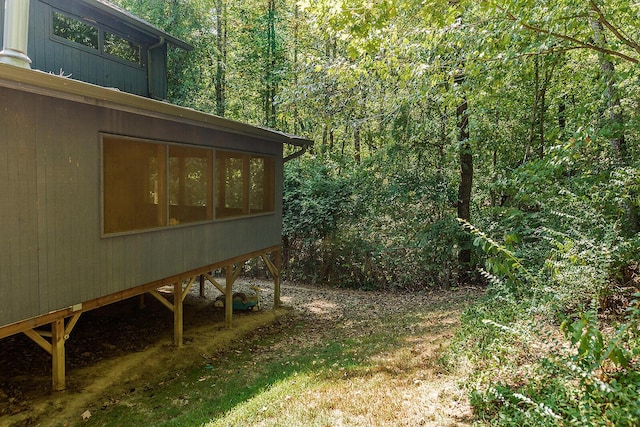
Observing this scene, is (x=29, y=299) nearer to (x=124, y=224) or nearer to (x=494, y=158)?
(x=124, y=224)

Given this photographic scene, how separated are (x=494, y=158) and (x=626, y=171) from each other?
7.61m

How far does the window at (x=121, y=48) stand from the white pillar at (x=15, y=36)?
3235 millimetres

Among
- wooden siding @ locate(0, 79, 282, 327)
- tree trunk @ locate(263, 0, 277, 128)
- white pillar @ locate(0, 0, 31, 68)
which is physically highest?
tree trunk @ locate(263, 0, 277, 128)

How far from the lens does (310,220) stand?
42.5ft

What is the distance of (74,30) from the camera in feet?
25.2

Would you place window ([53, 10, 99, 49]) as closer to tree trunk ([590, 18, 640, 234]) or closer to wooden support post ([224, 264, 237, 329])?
wooden support post ([224, 264, 237, 329])

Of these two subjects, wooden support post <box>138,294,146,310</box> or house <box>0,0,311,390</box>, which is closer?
house <box>0,0,311,390</box>

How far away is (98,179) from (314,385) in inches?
142

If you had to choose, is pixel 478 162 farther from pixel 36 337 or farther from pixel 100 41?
pixel 36 337

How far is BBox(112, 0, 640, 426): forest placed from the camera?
3.50 metres

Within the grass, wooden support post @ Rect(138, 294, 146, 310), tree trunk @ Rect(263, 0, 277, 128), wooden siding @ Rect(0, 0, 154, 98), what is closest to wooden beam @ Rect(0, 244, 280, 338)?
the grass

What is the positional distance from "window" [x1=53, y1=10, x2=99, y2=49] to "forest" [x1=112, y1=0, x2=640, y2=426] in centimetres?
372

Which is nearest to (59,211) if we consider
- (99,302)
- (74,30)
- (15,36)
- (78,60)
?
(99,302)

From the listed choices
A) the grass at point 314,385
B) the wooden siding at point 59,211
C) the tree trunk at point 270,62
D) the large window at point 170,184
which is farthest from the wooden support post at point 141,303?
the tree trunk at point 270,62
